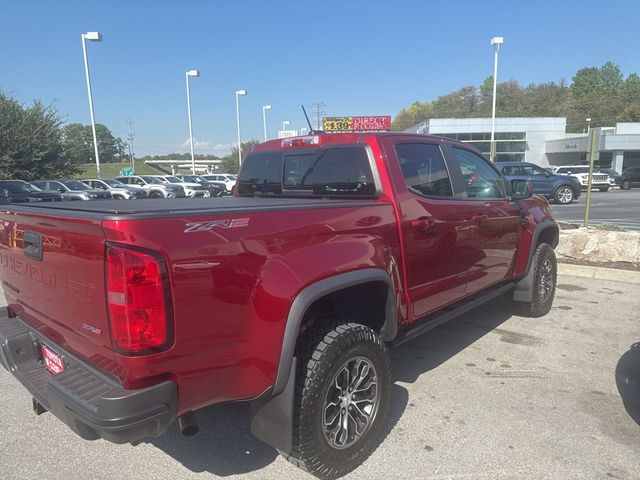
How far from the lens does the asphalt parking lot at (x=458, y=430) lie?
2648mm

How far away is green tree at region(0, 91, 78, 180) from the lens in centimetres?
3219

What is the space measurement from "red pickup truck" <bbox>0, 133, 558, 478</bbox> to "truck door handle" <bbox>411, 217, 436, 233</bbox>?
0.6 inches

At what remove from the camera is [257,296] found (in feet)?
6.98

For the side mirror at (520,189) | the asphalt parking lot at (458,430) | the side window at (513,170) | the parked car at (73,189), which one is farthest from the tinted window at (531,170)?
the parked car at (73,189)

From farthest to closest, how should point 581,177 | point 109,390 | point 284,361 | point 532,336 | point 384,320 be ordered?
1. point 581,177
2. point 532,336
3. point 384,320
4. point 284,361
5. point 109,390

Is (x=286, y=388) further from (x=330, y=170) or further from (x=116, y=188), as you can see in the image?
(x=116, y=188)

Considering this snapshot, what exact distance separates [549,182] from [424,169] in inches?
766

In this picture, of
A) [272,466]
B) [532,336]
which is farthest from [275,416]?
[532,336]

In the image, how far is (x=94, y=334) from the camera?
6.64 feet

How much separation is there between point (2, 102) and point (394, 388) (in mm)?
39393

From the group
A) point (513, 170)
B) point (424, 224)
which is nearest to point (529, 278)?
point (424, 224)

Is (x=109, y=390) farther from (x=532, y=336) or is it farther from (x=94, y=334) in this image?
(x=532, y=336)

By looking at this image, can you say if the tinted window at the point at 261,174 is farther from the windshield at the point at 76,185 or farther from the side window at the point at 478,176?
the windshield at the point at 76,185

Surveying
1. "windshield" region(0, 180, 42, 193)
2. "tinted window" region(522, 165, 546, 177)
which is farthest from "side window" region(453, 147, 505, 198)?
"windshield" region(0, 180, 42, 193)
